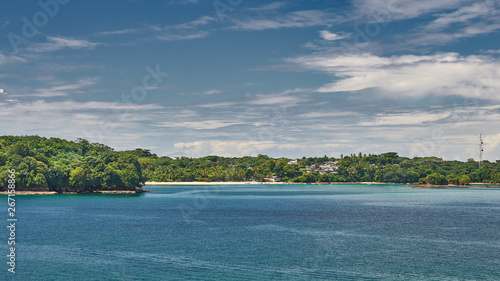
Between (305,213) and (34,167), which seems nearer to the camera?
(305,213)

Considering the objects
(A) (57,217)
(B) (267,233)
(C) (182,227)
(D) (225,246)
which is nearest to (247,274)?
(D) (225,246)

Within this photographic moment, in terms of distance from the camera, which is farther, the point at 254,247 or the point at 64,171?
the point at 64,171

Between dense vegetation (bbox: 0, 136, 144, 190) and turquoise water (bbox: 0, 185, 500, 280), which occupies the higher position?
dense vegetation (bbox: 0, 136, 144, 190)

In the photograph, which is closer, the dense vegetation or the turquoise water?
the turquoise water

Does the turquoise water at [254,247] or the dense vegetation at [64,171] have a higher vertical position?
the dense vegetation at [64,171]

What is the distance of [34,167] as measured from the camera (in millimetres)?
163750

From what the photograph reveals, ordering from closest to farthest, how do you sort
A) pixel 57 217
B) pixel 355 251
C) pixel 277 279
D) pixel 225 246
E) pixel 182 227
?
1. pixel 277 279
2. pixel 355 251
3. pixel 225 246
4. pixel 182 227
5. pixel 57 217

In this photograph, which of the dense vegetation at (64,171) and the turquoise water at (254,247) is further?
the dense vegetation at (64,171)

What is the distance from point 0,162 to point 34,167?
15.5 metres

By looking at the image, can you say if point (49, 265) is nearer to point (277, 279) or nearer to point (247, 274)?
point (247, 274)

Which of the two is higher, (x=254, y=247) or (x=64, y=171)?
(x=64, y=171)

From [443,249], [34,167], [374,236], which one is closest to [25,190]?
[34,167]

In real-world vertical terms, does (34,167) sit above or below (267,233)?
above

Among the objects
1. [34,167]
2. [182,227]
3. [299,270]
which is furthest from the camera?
[34,167]
